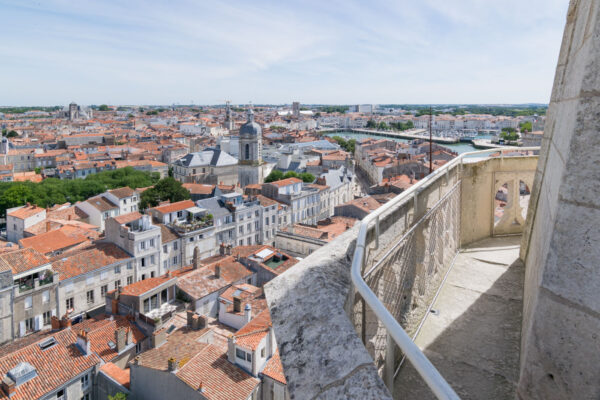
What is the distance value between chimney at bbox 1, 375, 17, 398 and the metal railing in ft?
38.9

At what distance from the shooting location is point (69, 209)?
33375mm

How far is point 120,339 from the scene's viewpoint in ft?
45.3

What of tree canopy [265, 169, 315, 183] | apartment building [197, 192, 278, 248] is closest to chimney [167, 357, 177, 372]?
apartment building [197, 192, 278, 248]

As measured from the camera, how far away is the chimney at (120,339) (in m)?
13.8

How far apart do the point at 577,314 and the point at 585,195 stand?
0.43 meters

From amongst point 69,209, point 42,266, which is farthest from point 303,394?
point 69,209

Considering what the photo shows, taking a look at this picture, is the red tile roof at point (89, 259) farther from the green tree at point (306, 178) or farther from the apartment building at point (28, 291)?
the green tree at point (306, 178)

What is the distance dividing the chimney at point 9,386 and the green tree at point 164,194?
23.8m

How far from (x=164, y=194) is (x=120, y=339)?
2188 cm

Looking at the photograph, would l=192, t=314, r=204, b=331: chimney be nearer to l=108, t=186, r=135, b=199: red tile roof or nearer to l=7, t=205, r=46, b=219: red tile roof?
l=7, t=205, r=46, b=219: red tile roof

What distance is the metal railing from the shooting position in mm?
1078

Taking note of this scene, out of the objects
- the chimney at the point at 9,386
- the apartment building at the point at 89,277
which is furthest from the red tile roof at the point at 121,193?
the chimney at the point at 9,386

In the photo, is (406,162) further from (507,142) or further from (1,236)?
(507,142)

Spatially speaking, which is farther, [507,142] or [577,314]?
[507,142]
